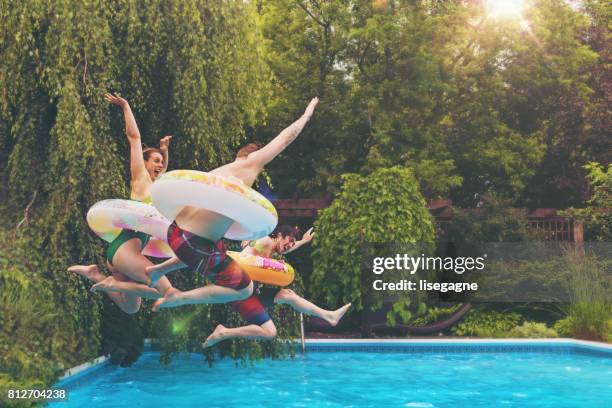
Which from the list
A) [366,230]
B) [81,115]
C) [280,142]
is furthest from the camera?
[366,230]

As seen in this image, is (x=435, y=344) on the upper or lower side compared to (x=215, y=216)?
lower

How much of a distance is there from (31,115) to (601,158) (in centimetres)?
1431

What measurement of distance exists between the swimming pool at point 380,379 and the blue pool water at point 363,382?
0.01 meters

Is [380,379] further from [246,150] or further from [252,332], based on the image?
[246,150]

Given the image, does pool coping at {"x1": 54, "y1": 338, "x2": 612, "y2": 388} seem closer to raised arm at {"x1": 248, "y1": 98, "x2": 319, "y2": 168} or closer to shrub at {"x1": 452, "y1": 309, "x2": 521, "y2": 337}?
shrub at {"x1": 452, "y1": 309, "x2": 521, "y2": 337}

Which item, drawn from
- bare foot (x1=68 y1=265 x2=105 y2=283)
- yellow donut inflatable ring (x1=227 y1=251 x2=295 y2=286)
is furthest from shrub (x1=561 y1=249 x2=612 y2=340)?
bare foot (x1=68 y1=265 x2=105 y2=283)

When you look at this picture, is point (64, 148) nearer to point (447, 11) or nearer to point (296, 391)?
point (296, 391)

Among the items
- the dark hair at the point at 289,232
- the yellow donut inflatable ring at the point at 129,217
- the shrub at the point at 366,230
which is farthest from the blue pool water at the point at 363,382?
the yellow donut inflatable ring at the point at 129,217

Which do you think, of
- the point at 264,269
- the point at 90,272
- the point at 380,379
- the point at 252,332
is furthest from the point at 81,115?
the point at 380,379

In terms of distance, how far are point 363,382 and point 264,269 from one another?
6.01m

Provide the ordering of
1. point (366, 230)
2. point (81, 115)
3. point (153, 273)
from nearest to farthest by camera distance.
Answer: point (153, 273)
point (81, 115)
point (366, 230)

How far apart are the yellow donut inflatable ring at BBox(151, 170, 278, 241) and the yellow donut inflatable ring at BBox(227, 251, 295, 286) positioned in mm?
887

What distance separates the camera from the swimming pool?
10148 mm

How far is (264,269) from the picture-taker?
20.0 feet
